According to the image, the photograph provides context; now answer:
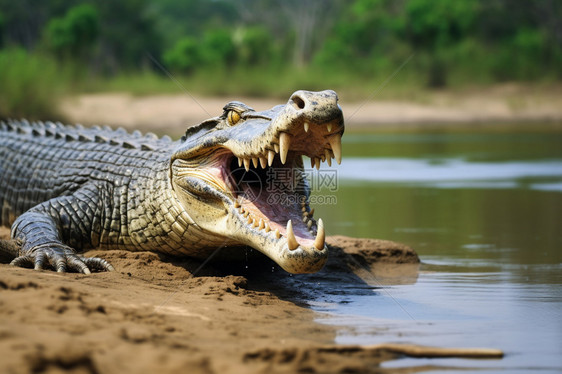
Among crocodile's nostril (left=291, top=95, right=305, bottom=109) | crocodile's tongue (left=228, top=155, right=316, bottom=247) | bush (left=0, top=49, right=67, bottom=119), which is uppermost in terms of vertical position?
bush (left=0, top=49, right=67, bottom=119)

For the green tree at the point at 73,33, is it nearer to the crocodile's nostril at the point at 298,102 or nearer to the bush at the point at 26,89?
the bush at the point at 26,89

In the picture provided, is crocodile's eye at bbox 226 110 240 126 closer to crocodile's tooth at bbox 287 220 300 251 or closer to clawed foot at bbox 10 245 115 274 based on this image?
crocodile's tooth at bbox 287 220 300 251

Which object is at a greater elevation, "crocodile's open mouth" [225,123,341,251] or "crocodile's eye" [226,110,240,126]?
"crocodile's eye" [226,110,240,126]

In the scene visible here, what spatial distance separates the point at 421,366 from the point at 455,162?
28.4ft

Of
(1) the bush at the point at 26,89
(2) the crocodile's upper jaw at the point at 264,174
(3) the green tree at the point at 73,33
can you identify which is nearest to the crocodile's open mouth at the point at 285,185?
(2) the crocodile's upper jaw at the point at 264,174

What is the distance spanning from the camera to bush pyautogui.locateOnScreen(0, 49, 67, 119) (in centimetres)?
1404

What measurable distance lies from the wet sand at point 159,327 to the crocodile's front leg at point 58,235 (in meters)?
0.25

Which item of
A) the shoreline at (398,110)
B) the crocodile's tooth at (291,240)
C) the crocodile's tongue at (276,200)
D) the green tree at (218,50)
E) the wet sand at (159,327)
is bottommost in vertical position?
the wet sand at (159,327)

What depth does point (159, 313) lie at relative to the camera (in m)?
2.81

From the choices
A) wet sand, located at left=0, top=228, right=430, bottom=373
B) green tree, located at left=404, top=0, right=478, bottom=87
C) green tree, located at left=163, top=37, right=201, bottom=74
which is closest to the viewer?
wet sand, located at left=0, top=228, right=430, bottom=373

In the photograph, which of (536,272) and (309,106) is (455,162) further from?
(309,106)

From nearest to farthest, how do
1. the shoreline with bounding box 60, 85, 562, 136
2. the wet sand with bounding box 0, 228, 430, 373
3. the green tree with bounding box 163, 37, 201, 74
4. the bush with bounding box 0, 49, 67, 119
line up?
the wet sand with bounding box 0, 228, 430, 373 < the bush with bounding box 0, 49, 67, 119 < the shoreline with bounding box 60, 85, 562, 136 < the green tree with bounding box 163, 37, 201, 74

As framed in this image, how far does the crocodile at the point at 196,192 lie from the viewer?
3383 millimetres
